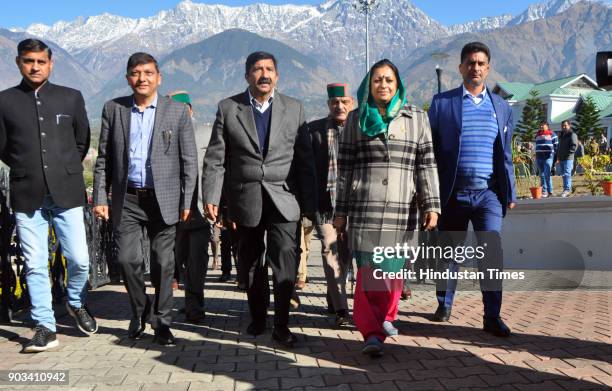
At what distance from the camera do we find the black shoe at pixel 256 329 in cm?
501

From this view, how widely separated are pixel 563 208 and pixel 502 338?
19.1 ft

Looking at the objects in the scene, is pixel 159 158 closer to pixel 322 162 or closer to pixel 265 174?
pixel 265 174

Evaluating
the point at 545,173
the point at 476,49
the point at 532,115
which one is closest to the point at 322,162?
the point at 476,49

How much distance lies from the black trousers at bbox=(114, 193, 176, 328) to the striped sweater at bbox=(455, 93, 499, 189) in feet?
8.09

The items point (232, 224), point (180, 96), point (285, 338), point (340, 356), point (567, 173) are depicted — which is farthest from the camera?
point (567, 173)

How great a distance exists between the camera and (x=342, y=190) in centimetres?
454

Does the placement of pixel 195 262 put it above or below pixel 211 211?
below

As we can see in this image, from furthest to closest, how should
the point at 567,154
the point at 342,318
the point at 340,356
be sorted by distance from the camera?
the point at 567,154 → the point at 342,318 → the point at 340,356

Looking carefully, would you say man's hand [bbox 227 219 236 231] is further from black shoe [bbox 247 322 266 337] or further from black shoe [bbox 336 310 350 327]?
black shoe [bbox 336 310 350 327]

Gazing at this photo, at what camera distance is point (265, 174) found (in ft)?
15.3

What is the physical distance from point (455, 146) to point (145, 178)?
2554mm

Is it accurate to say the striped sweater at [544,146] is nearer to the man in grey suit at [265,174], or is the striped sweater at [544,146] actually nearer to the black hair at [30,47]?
the man in grey suit at [265,174]

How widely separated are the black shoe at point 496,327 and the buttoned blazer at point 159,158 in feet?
8.52

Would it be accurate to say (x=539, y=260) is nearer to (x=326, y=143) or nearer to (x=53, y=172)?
(x=326, y=143)
